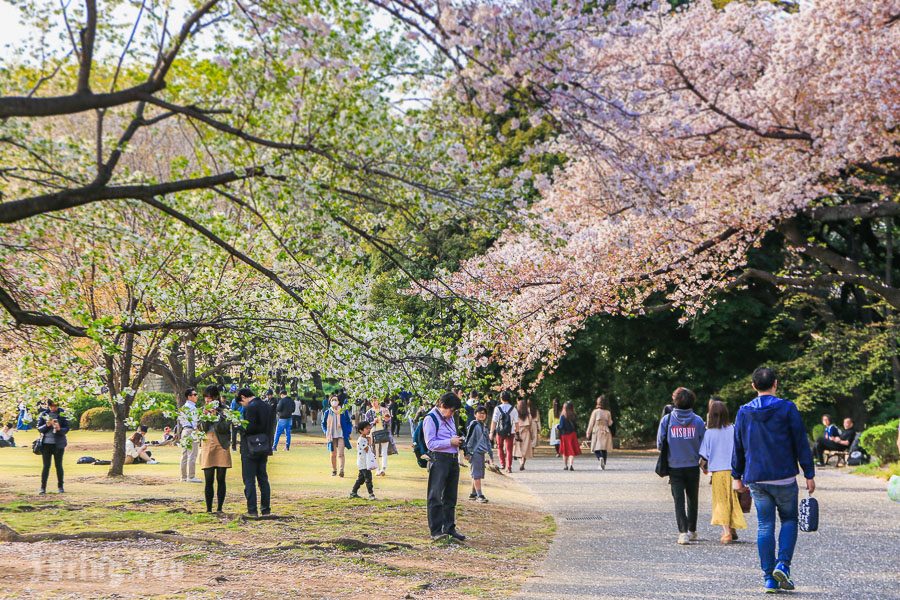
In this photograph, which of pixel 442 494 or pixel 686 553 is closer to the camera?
pixel 686 553

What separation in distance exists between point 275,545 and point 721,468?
507cm

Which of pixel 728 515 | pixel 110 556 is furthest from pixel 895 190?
pixel 110 556

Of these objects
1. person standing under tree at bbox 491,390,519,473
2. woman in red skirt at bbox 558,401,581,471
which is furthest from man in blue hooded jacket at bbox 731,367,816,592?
woman in red skirt at bbox 558,401,581,471

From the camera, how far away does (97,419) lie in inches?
1718

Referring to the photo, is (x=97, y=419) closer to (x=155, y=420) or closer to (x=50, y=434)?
(x=155, y=420)

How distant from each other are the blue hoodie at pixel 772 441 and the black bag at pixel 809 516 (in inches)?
11.6

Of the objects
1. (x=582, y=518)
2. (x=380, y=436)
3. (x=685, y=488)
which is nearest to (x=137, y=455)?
(x=380, y=436)

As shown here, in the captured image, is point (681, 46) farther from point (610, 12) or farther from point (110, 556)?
point (110, 556)

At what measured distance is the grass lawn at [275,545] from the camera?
8758 mm

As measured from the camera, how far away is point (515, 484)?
20.5 meters

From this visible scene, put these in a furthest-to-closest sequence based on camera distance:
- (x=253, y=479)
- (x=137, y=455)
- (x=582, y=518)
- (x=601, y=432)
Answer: (x=137, y=455) → (x=601, y=432) → (x=582, y=518) → (x=253, y=479)

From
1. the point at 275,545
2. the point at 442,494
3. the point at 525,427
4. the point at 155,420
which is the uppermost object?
the point at 155,420

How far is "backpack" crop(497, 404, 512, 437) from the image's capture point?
2309cm

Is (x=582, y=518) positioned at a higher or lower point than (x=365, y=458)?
lower
